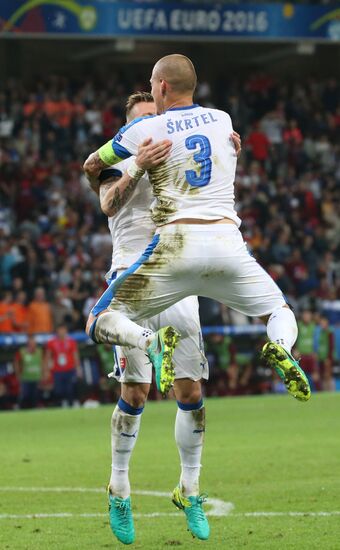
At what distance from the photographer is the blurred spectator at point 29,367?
2011cm

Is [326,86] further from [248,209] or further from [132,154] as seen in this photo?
[132,154]

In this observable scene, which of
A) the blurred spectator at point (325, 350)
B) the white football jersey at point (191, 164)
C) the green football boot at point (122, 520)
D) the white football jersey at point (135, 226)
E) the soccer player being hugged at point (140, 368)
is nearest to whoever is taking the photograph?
the white football jersey at point (191, 164)

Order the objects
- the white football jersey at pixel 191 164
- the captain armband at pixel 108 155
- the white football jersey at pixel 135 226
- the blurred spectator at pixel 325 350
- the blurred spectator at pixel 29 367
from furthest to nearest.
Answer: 1. the blurred spectator at pixel 325 350
2. the blurred spectator at pixel 29 367
3. the white football jersey at pixel 135 226
4. the captain armband at pixel 108 155
5. the white football jersey at pixel 191 164

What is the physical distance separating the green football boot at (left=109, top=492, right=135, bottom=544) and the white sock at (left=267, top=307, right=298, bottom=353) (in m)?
1.50

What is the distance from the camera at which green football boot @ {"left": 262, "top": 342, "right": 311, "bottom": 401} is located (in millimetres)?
6699

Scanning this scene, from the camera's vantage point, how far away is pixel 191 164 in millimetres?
7137

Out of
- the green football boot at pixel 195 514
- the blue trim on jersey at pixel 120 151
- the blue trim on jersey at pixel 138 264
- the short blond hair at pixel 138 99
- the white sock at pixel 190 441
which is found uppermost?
the short blond hair at pixel 138 99

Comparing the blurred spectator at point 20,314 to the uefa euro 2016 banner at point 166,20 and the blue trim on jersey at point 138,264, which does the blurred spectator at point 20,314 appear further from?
the blue trim on jersey at point 138,264

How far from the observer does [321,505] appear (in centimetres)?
889

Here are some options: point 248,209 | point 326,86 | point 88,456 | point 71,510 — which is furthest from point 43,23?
point 71,510

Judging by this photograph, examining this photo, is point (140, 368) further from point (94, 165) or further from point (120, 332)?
point (94, 165)

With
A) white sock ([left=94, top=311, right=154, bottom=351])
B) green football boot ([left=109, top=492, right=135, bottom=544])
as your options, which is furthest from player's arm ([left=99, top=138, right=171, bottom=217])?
green football boot ([left=109, top=492, right=135, bottom=544])

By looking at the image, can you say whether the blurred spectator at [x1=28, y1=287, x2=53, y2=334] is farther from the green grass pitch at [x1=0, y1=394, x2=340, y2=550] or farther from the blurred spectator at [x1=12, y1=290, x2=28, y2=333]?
the green grass pitch at [x1=0, y1=394, x2=340, y2=550]

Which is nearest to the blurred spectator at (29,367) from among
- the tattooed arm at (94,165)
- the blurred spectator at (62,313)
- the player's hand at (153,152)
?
the blurred spectator at (62,313)
